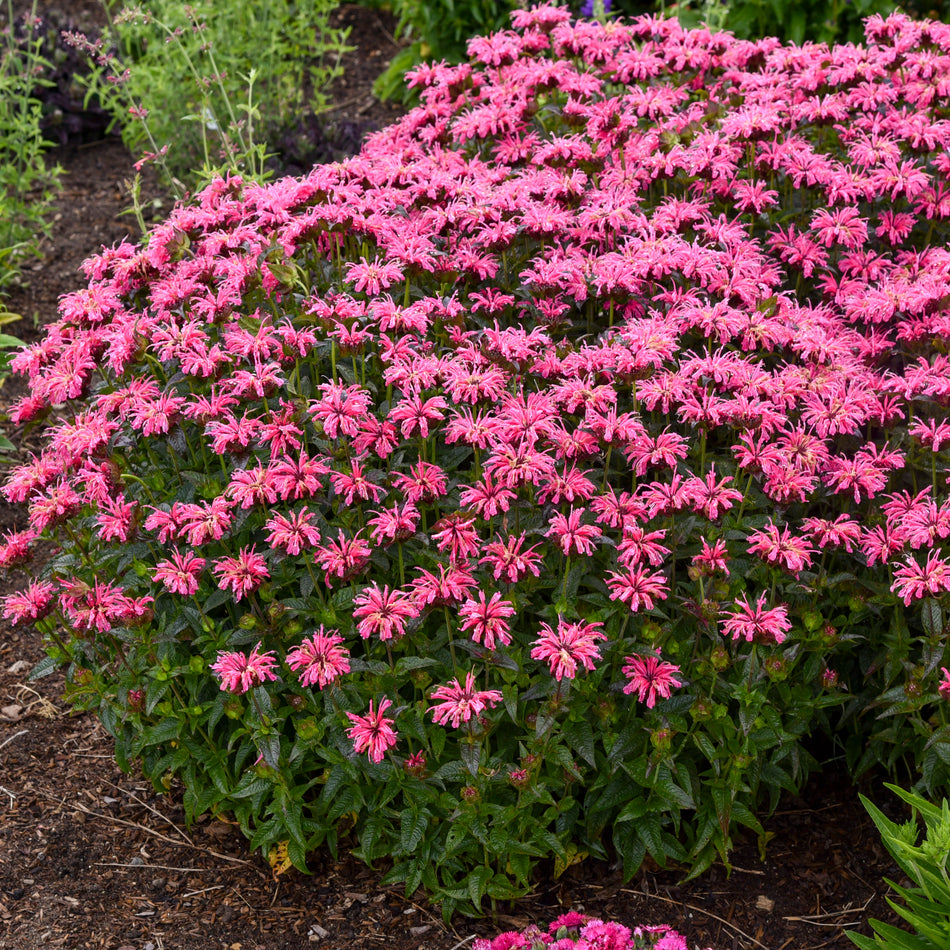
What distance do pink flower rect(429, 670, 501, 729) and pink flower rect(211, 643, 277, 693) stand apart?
0.39 m

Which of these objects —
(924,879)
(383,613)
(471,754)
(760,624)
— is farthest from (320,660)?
(924,879)

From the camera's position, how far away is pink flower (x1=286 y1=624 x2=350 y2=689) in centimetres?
243

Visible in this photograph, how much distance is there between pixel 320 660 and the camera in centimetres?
246

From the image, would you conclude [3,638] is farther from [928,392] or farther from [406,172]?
[928,392]

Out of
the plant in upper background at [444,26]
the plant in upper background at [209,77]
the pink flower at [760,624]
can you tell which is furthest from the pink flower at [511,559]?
the plant in upper background at [444,26]

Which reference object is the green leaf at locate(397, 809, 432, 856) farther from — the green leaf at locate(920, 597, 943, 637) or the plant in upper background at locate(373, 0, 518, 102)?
the plant in upper background at locate(373, 0, 518, 102)

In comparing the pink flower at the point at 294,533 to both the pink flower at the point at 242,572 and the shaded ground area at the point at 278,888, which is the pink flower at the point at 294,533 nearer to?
the pink flower at the point at 242,572

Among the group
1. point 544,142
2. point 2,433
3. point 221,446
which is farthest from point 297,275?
point 2,433

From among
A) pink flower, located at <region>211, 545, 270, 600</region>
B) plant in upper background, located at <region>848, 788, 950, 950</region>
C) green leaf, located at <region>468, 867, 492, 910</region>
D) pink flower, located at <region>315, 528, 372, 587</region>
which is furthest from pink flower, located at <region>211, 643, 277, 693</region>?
plant in upper background, located at <region>848, 788, 950, 950</region>

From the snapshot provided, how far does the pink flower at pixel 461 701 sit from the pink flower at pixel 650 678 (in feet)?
1.04

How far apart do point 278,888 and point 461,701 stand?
38.3 inches

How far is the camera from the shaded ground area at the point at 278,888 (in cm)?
280

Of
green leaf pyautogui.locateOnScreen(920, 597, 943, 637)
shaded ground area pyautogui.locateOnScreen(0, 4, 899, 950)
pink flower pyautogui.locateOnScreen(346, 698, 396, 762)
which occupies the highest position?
pink flower pyautogui.locateOnScreen(346, 698, 396, 762)

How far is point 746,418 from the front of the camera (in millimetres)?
2590
